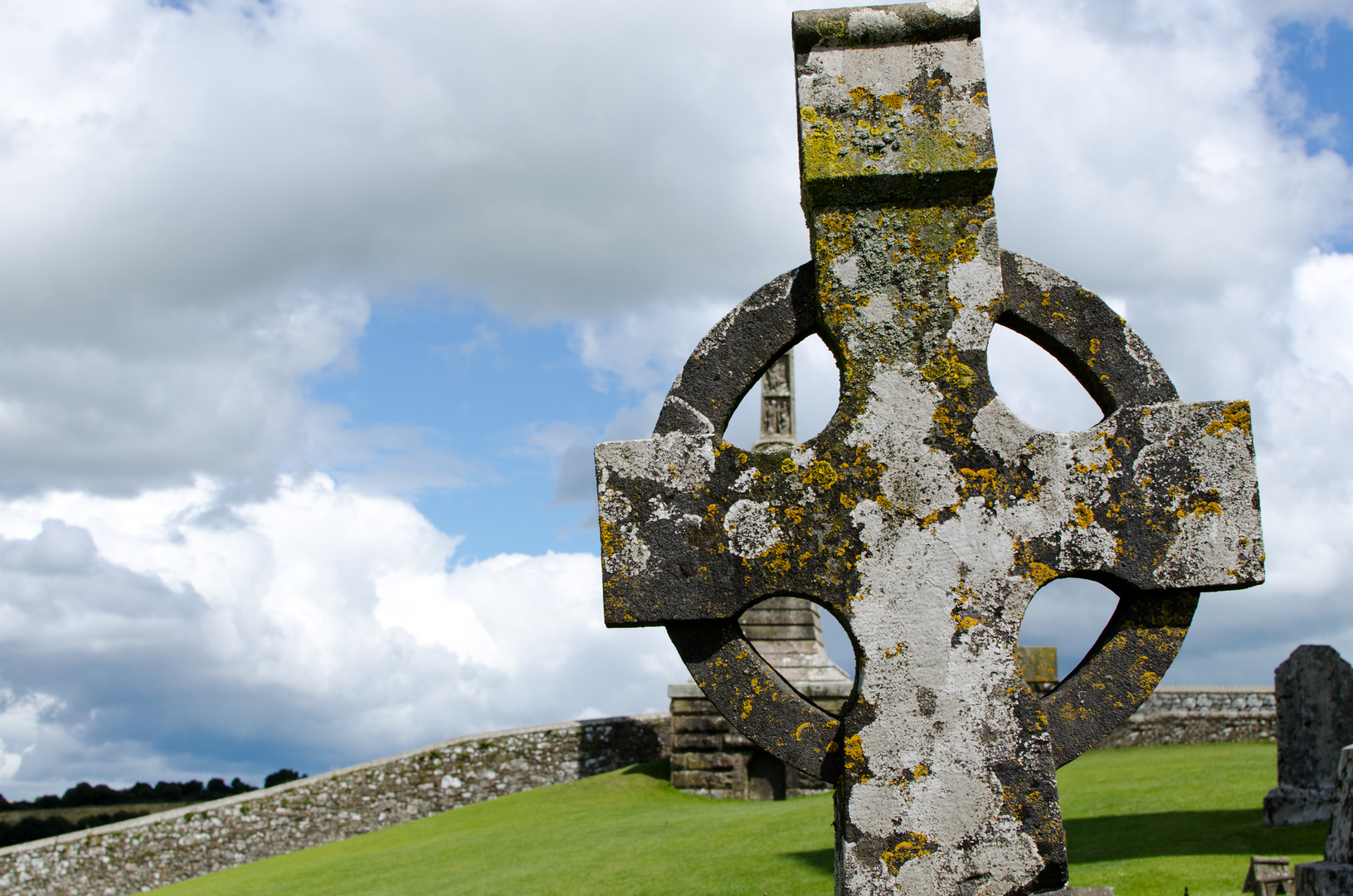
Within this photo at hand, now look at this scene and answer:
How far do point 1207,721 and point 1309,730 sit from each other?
9.66 meters

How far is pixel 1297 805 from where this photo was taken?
9.69 metres

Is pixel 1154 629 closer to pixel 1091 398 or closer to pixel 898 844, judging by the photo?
pixel 1091 398

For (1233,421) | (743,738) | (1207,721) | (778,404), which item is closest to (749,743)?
(743,738)

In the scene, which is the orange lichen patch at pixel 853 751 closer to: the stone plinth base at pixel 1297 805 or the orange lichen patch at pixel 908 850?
the orange lichen patch at pixel 908 850

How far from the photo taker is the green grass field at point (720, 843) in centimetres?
873

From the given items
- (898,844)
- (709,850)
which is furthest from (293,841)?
(898,844)

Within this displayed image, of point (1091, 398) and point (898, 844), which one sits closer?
point (898, 844)

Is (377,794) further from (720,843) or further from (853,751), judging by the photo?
(853,751)

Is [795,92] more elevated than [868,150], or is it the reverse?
[795,92]

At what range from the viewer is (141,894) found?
648 inches

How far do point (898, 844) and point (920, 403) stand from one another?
4.07 feet

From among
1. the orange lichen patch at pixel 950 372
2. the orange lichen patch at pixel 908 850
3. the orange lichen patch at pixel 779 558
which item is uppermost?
the orange lichen patch at pixel 950 372

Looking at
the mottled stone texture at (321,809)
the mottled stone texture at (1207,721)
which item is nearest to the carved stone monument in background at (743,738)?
the mottled stone texture at (321,809)

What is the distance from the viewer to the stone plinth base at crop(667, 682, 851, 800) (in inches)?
659
